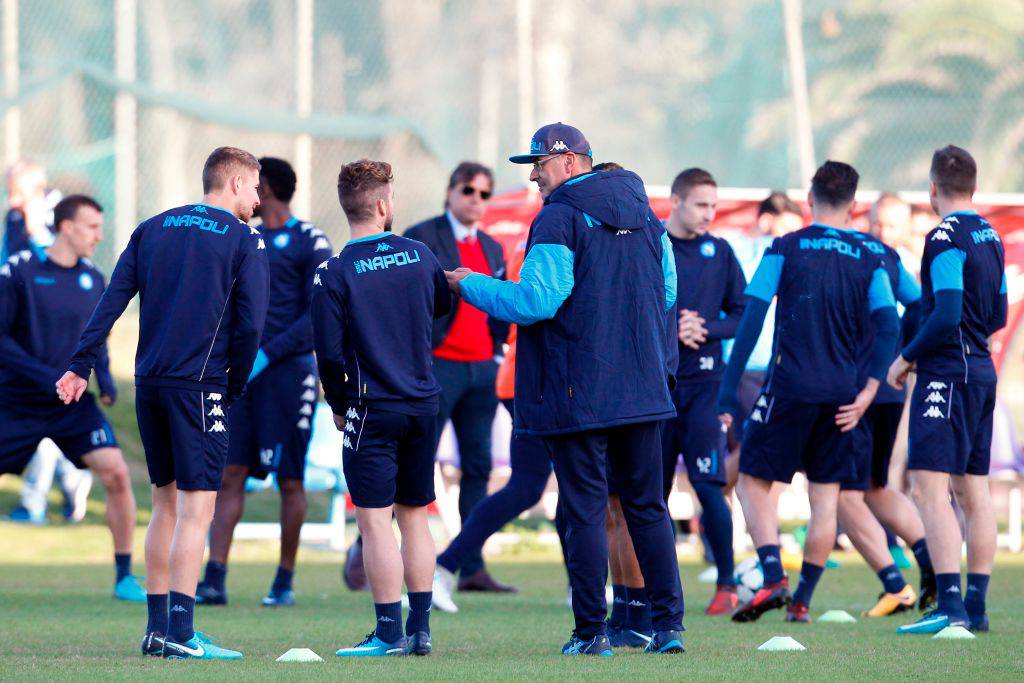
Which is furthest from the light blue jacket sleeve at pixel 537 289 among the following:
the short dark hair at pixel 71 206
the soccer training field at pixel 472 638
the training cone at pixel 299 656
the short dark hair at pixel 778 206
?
the short dark hair at pixel 778 206

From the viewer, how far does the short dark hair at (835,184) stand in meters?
8.21

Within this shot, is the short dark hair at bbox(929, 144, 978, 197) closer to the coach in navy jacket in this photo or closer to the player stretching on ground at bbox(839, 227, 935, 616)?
the player stretching on ground at bbox(839, 227, 935, 616)

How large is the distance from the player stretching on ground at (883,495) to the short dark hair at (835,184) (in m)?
0.21

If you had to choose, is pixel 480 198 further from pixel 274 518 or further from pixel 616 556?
pixel 274 518

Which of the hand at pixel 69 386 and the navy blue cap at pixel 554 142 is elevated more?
the navy blue cap at pixel 554 142

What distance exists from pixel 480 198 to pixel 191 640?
4015mm

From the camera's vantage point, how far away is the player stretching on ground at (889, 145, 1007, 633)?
7.66 meters

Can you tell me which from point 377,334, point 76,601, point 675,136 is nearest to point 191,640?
point 377,334

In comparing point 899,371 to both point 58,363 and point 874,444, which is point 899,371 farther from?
point 58,363

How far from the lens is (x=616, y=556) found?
7.48 m

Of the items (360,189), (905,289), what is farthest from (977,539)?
(360,189)

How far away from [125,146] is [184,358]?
990cm

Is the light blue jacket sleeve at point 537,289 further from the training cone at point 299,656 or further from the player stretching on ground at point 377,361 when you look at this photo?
the training cone at point 299,656

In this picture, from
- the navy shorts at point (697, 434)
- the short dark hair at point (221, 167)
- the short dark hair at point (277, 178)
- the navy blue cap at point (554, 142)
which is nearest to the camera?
the navy blue cap at point (554, 142)
